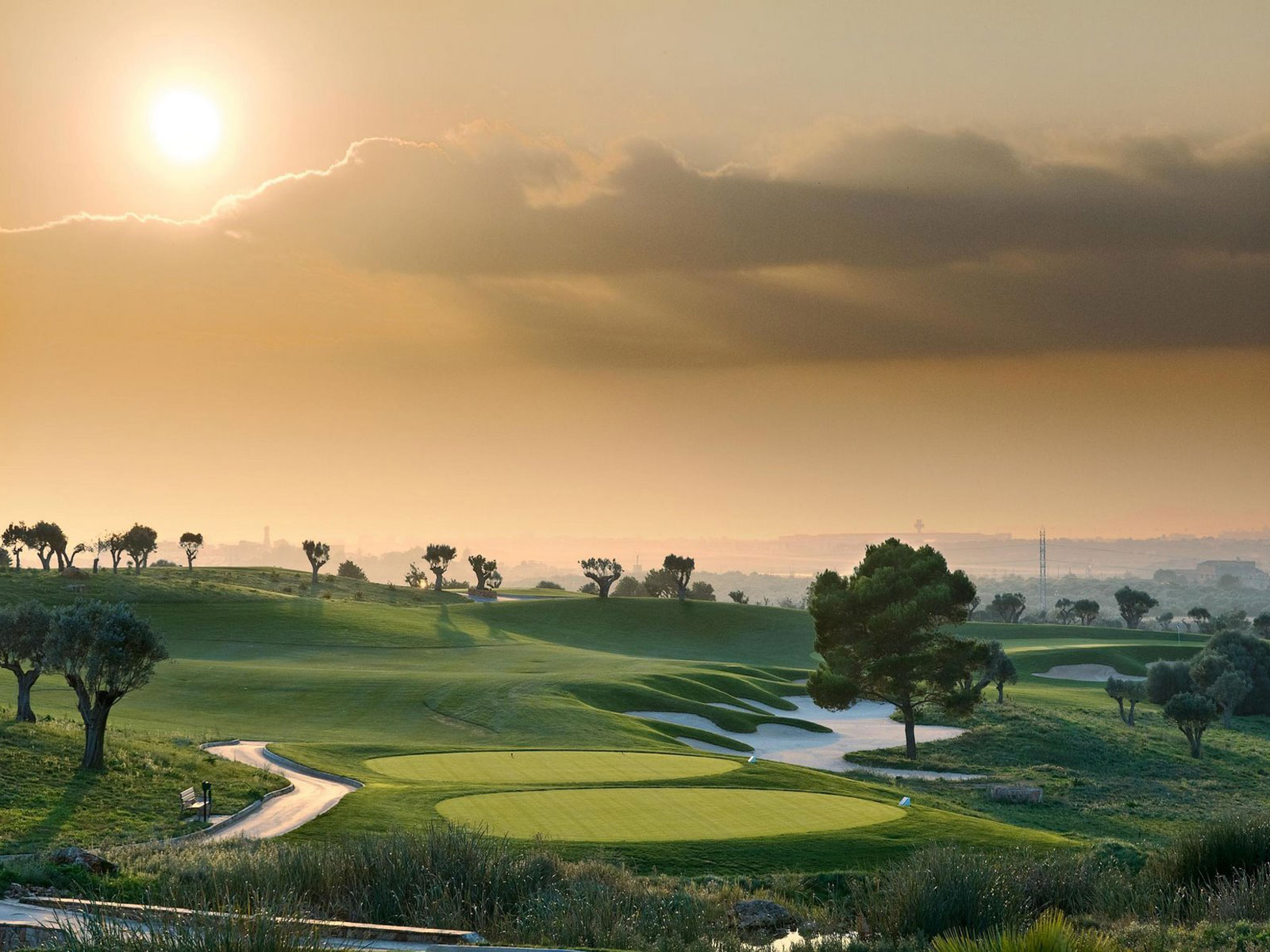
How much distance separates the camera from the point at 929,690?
54094 millimetres

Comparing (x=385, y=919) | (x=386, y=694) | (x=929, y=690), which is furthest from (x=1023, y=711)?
(x=385, y=919)

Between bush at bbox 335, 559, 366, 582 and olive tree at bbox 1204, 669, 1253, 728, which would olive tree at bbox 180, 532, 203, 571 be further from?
olive tree at bbox 1204, 669, 1253, 728

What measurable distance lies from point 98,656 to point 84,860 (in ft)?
46.6

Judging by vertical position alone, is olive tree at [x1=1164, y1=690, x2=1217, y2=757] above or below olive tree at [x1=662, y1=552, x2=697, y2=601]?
below

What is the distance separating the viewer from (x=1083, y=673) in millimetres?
91875

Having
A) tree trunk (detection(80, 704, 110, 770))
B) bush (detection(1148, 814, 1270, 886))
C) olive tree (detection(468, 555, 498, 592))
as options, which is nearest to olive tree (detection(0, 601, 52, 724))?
tree trunk (detection(80, 704, 110, 770))

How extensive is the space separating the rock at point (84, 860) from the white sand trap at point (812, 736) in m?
30.0

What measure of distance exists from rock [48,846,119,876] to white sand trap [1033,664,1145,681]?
82.7 metres

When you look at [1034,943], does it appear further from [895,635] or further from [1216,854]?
[895,635]

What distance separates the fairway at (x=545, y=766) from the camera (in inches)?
1297

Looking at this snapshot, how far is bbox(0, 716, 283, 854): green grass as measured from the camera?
24.2m

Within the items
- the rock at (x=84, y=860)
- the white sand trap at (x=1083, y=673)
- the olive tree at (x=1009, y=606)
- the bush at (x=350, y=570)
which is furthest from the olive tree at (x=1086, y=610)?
the rock at (x=84, y=860)

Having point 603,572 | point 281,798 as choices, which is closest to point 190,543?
point 603,572

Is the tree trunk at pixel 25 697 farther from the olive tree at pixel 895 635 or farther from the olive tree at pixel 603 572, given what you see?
the olive tree at pixel 603 572
